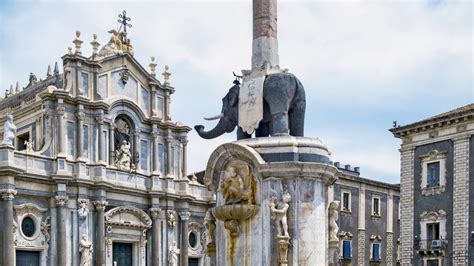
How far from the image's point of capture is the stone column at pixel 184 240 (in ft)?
128

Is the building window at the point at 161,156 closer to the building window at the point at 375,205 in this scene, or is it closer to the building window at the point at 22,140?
the building window at the point at 22,140

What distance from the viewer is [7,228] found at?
30.1 meters

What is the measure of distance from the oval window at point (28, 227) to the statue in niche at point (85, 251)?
2.50 metres

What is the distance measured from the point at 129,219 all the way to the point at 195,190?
519 cm

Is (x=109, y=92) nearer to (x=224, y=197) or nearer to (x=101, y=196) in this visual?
(x=101, y=196)

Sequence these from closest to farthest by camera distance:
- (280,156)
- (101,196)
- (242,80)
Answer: (280,156), (242,80), (101,196)

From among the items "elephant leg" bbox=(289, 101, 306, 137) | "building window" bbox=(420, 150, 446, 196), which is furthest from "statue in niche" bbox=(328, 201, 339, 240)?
"building window" bbox=(420, 150, 446, 196)

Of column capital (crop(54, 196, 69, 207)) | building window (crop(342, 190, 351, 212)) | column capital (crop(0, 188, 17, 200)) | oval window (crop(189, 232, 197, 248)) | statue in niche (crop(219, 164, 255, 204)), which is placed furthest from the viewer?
building window (crop(342, 190, 351, 212))

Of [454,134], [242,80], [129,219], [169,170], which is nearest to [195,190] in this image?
[169,170]

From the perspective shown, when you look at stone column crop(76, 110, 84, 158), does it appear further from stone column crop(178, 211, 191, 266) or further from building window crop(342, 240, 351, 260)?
building window crop(342, 240, 351, 260)

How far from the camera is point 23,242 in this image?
31297mm

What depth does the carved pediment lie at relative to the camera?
35438 mm

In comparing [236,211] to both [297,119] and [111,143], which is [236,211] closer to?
[297,119]

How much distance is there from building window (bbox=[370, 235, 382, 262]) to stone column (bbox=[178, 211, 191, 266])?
13533 millimetres
